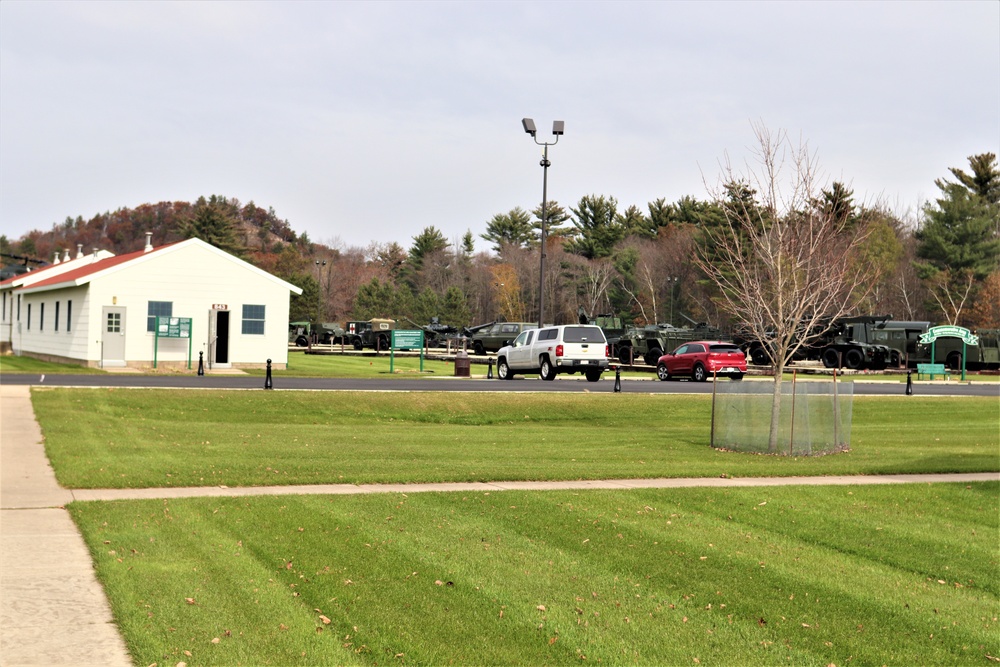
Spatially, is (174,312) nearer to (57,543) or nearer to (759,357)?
(759,357)

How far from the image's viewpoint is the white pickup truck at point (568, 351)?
34.7 metres

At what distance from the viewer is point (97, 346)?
122 feet

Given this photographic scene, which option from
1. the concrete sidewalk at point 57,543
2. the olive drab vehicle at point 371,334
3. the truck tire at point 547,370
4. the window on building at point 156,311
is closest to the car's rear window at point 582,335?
the truck tire at point 547,370

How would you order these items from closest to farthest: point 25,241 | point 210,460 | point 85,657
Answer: point 85,657
point 210,460
point 25,241

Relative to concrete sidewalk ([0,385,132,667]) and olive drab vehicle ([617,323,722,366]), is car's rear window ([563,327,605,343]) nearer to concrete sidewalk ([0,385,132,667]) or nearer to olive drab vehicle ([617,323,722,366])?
olive drab vehicle ([617,323,722,366])

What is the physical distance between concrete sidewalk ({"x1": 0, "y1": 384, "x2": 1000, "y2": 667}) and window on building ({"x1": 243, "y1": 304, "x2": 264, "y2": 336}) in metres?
22.2

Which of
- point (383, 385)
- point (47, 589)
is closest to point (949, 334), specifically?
point (383, 385)

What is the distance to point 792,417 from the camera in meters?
17.5

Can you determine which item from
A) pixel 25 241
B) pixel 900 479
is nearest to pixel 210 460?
pixel 900 479

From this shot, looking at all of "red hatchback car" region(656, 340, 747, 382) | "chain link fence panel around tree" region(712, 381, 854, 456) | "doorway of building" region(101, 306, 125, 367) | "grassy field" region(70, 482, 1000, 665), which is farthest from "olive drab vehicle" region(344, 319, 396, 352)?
"grassy field" region(70, 482, 1000, 665)

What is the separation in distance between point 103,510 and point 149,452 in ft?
15.9

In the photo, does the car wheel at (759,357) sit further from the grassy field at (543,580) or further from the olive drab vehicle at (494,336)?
the grassy field at (543,580)

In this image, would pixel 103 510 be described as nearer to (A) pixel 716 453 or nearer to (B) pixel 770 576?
(B) pixel 770 576

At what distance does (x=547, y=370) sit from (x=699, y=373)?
6.13m
